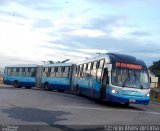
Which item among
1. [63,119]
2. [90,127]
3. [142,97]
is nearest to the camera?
[90,127]

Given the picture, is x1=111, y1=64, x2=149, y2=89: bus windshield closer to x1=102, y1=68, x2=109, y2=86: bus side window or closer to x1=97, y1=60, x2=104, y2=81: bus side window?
x1=102, y1=68, x2=109, y2=86: bus side window

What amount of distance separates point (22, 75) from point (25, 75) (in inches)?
24.4

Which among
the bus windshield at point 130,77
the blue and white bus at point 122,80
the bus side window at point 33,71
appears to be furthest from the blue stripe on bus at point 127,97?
the bus side window at point 33,71

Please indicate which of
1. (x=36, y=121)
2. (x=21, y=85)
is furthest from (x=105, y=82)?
(x=21, y=85)

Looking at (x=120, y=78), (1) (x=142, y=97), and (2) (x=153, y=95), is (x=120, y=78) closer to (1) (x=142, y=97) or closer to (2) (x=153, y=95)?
(1) (x=142, y=97)

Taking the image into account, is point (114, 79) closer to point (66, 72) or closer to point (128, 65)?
point (128, 65)

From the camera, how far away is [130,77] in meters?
23.7

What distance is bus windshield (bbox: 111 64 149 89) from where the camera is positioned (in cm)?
2347

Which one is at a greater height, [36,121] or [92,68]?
[92,68]

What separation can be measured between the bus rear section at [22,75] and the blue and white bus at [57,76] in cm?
222

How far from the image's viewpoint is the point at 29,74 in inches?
1914

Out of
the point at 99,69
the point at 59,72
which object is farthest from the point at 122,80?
the point at 59,72

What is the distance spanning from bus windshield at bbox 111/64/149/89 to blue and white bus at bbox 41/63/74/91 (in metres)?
15.2

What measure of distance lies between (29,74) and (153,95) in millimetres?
13997
